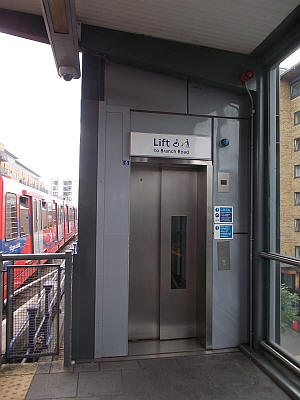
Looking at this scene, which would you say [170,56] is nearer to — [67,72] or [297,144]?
[67,72]

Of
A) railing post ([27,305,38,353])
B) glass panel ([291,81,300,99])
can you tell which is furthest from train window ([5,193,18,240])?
glass panel ([291,81,300,99])

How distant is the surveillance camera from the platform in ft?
9.74

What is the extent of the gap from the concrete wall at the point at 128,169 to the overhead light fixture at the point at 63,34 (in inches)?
28.7

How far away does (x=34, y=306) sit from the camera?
3.53 metres

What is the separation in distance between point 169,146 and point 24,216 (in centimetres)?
582

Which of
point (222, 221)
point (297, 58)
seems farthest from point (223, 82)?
point (222, 221)

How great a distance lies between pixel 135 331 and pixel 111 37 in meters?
3.63

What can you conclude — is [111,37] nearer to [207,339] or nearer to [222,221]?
[222,221]

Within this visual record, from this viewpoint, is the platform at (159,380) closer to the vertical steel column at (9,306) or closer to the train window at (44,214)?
the vertical steel column at (9,306)

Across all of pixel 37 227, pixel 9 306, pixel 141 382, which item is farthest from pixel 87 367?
pixel 37 227

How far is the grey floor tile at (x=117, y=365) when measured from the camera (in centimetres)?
338

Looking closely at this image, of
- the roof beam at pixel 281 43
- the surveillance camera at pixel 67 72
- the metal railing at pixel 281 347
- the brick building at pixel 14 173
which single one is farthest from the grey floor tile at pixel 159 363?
the brick building at pixel 14 173

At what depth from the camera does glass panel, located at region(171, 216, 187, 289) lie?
422cm

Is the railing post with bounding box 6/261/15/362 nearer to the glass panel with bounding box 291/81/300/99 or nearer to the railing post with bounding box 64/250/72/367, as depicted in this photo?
the railing post with bounding box 64/250/72/367
